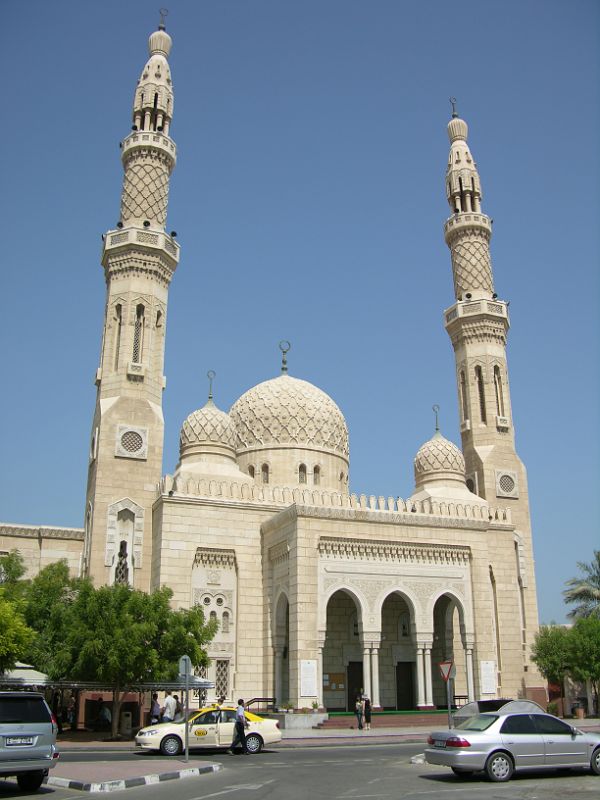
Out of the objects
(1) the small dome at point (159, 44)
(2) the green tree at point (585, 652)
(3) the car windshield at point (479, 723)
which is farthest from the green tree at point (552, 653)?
(1) the small dome at point (159, 44)

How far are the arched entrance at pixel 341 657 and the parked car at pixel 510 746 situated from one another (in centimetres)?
1574

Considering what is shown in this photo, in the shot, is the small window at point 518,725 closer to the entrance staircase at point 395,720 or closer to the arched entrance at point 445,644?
the entrance staircase at point 395,720

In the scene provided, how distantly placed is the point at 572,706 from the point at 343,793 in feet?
80.4

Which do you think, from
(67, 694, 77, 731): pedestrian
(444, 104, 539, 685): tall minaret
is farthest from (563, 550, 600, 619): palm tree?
(67, 694, 77, 731): pedestrian

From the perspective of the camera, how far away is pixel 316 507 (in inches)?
997

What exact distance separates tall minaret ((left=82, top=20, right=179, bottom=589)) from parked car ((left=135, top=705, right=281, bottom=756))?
1090 cm

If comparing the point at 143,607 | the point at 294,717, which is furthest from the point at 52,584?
the point at 294,717

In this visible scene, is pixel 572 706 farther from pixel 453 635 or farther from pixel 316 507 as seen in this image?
pixel 316 507

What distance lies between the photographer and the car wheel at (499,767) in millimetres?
10930

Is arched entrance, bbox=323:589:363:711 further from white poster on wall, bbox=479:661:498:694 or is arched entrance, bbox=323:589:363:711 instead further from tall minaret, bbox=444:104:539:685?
tall minaret, bbox=444:104:539:685

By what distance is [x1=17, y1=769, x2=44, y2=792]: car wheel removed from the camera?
414 inches

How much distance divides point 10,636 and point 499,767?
12.1 meters

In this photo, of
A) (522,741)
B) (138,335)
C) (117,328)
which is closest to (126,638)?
(522,741)

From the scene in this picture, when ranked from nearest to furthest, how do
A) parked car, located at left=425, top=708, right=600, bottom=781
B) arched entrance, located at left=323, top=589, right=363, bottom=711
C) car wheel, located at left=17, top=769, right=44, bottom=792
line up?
1. car wheel, located at left=17, top=769, right=44, bottom=792
2. parked car, located at left=425, top=708, right=600, bottom=781
3. arched entrance, located at left=323, top=589, right=363, bottom=711
